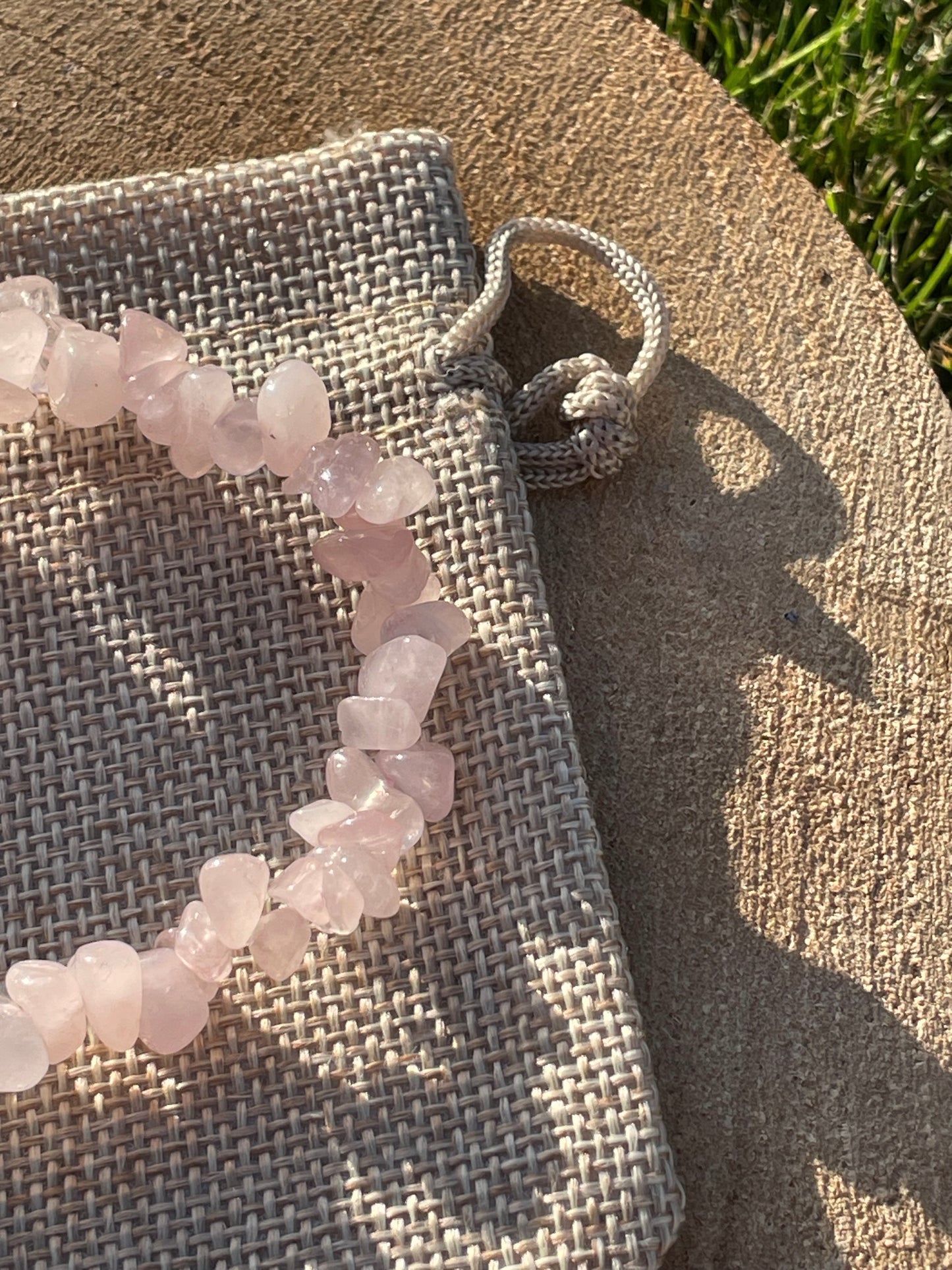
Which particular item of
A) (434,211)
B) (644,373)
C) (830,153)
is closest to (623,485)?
(644,373)

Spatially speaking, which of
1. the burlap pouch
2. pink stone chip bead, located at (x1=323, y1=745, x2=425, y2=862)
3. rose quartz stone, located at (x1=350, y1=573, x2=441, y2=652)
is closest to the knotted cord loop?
the burlap pouch

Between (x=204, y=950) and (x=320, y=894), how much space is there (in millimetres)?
70

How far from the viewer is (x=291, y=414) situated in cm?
78

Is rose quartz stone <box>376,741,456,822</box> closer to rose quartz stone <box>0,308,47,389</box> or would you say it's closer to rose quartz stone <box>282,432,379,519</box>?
rose quartz stone <box>282,432,379,519</box>

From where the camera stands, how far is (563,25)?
962 millimetres

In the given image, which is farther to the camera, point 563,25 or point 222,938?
point 563,25

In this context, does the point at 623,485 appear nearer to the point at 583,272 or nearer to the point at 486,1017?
the point at 583,272

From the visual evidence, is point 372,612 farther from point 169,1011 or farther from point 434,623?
point 169,1011

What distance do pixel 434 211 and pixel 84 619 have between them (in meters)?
0.35

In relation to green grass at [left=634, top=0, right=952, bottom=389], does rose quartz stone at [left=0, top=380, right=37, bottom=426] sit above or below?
below

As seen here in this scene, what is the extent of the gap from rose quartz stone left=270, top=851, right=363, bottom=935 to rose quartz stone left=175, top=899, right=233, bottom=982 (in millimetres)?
39

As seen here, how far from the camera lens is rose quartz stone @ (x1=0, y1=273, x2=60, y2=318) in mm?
802

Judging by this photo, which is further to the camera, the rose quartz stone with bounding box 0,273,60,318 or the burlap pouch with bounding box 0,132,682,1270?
the rose quartz stone with bounding box 0,273,60,318

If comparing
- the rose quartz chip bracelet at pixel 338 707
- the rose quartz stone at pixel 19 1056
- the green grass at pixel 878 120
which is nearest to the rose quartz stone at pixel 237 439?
the rose quartz chip bracelet at pixel 338 707
